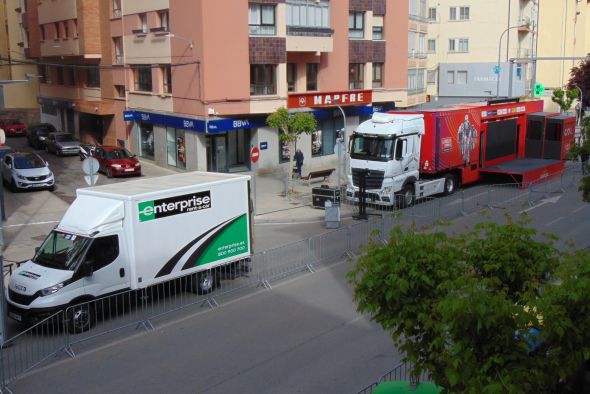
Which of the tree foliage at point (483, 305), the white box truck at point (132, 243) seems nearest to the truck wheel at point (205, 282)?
the white box truck at point (132, 243)

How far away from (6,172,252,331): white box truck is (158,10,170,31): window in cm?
2010

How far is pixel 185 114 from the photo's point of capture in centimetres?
3419

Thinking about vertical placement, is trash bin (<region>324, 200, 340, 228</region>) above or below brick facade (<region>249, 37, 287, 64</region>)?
below

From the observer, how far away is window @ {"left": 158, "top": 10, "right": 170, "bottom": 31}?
34.9 metres

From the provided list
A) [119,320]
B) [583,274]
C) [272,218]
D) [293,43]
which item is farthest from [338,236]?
[293,43]

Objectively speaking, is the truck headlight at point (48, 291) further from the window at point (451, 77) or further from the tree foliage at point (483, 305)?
the window at point (451, 77)

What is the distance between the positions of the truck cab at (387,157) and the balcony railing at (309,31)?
32.8 ft

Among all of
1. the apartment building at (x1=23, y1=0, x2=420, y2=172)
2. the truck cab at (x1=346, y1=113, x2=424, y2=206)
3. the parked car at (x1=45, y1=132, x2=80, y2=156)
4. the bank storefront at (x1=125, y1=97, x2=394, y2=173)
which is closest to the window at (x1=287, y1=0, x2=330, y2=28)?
the apartment building at (x1=23, y1=0, x2=420, y2=172)

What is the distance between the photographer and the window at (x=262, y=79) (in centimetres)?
3422

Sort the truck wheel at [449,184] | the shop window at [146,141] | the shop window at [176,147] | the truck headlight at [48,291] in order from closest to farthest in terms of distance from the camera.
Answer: the truck headlight at [48,291]
the truck wheel at [449,184]
the shop window at [176,147]
the shop window at [146,141]

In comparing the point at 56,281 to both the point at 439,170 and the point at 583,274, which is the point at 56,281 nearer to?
the point at 583,274

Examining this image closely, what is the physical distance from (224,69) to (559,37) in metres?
52.3

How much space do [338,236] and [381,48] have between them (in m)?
22.2

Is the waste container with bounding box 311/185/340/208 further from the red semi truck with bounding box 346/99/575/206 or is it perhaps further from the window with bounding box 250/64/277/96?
the window with bounding box 250/64/277/96
